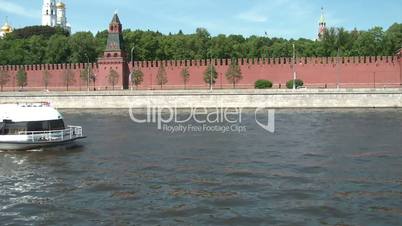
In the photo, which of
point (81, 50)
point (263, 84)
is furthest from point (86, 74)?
point (263, 84)

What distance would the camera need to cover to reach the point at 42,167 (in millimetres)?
16938

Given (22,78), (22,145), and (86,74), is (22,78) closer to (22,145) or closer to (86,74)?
(86,74)

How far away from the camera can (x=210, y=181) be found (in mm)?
14336

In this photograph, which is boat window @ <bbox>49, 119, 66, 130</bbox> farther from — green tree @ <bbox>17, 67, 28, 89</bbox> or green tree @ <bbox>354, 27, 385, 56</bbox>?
green tree @ <bbox>354, 27, 385, 56</bbox>

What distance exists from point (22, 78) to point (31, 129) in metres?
38.0

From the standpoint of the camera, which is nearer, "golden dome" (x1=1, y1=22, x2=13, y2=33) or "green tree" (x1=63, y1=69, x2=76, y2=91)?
"green tree" (x1=63, y1=69, x2=76, y2=91)

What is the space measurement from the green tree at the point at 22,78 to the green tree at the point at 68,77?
13.1 feet

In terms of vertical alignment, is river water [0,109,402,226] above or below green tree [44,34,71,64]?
below

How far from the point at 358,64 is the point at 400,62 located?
3.25 m

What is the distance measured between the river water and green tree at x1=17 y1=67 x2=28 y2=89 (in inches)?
1402

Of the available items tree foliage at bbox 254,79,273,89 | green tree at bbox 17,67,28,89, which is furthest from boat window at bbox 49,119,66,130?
green tree at bbox 17,67,28,89

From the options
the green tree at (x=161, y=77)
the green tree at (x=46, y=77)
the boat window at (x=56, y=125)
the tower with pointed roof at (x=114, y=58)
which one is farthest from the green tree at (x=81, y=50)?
the boat window at (x=56, y=125)

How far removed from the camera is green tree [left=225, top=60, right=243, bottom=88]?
51.9 meters

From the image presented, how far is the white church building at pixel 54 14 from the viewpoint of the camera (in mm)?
→ 107188
